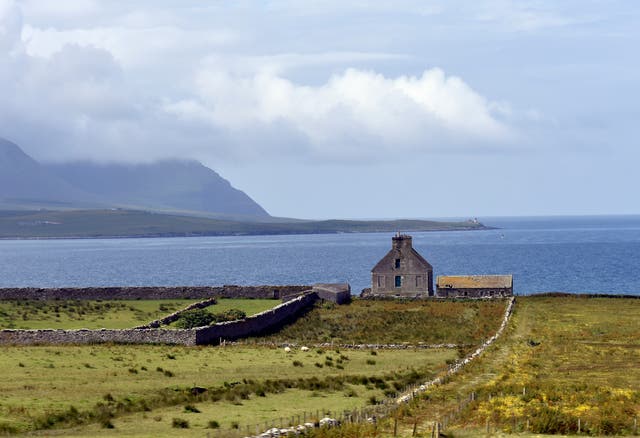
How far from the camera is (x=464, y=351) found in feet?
181

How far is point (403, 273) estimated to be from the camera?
9362 centimetres

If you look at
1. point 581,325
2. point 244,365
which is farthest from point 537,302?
point 244,365

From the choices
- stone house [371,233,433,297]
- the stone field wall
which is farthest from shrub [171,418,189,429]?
stone house [371,233,433,297]

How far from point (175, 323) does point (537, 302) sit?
35073 mm

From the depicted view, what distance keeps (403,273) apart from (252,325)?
104 ft

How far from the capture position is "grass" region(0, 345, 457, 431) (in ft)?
115

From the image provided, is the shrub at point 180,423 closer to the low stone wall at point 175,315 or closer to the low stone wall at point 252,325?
the low stone wall at point 252,325

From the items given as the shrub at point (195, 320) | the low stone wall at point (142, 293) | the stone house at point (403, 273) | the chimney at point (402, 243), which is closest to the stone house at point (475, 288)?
the stone house at point (403, 273)

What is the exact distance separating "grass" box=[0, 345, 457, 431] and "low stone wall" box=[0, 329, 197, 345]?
1.95 m

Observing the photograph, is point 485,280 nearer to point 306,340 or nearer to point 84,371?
point 306,340

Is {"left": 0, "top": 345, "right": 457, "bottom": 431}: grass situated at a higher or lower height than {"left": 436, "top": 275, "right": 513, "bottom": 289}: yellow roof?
lower

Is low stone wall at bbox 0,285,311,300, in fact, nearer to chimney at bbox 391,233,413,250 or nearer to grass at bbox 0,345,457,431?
chimney at bbox 391,233,413,250

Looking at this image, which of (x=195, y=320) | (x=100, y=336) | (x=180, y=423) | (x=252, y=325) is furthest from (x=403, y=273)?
(x=180, y=423)

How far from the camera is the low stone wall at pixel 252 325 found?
57875mm
